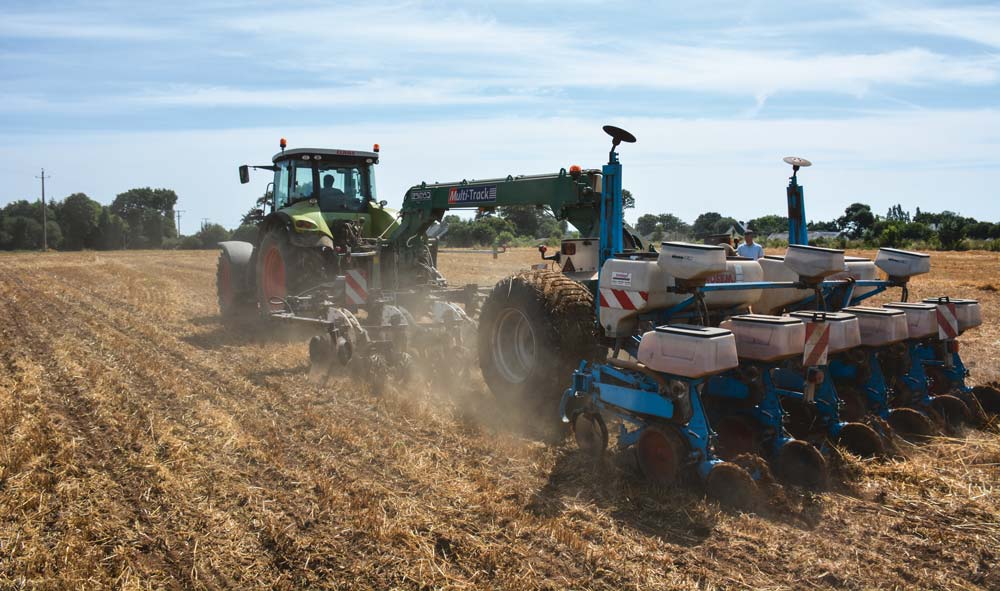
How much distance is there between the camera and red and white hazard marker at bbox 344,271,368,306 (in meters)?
9.59

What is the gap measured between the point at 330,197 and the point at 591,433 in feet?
23.5

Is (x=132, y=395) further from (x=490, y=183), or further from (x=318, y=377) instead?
(x=490, y=183)

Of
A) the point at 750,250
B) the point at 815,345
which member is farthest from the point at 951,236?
the point at 815,345

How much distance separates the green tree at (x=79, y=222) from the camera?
173 feet

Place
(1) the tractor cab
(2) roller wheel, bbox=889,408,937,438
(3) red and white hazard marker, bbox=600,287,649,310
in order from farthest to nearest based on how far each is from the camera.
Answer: (1) the tractor cab
(2) roller wheel, bbox=889,408,937,438
(3) red and white hazard marker, bbox=600,287,649,310

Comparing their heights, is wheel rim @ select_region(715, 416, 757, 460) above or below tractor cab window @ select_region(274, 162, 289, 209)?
below

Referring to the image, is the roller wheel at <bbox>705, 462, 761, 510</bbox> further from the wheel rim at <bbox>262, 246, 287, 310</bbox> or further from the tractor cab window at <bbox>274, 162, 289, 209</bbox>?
the tractor cab window at <bbox>274, 162, 289, 209</bbox>

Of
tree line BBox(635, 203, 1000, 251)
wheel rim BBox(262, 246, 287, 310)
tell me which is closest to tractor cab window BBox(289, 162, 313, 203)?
wheel rim BBox(262, 246, 287, 310)

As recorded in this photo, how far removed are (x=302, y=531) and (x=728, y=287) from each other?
131 inches

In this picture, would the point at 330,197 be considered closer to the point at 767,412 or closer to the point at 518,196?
the point at 518,196

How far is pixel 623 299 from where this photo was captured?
17.7 ft

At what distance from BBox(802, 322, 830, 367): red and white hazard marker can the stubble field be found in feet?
2.37

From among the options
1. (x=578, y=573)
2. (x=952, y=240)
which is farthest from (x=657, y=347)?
(x=952, y=240)

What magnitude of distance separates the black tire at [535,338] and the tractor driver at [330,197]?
4.92 metres
